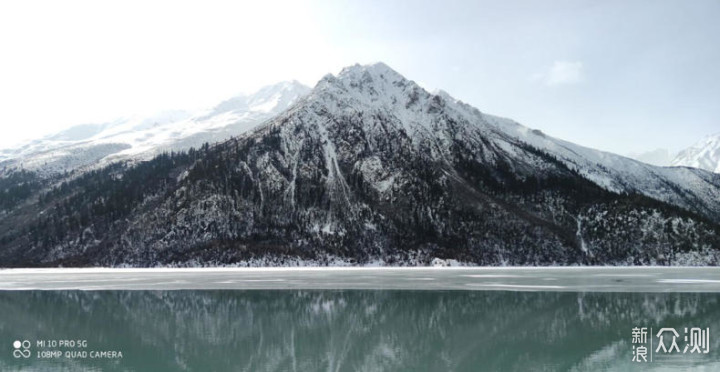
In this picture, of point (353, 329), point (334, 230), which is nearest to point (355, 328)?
point (353, 329)

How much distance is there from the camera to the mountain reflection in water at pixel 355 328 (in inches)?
1185

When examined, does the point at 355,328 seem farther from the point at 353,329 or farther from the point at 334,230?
the point at 334,230

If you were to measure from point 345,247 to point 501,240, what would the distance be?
5202 cm

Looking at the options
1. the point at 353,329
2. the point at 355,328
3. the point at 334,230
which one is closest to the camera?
the point at 353,329

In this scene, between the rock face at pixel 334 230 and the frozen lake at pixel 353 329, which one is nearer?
the frozen lake at pixel 353 329

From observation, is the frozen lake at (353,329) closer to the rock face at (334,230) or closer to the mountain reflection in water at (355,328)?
the mountain reflection in water at (355,328)

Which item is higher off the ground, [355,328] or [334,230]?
[355,328]

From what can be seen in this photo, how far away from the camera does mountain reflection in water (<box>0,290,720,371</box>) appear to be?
30109mm

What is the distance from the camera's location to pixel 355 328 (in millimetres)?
40969

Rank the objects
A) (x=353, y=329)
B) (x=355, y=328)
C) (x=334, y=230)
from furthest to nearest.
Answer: (x=334, y=230)
(x=355, y=328)
(x=353, y=329)

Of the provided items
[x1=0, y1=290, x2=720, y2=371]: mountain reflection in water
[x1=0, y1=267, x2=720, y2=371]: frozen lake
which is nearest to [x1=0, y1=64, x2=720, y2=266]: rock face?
[x1=0, y1=267, x2=720, y2=371]: frozen lake

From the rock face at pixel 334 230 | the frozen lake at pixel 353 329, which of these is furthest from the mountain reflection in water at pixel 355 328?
the rock face at pixel 334 230

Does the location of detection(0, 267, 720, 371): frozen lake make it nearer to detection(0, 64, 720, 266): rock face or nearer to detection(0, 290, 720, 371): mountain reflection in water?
detection(0, 290, 720, 371): mountain reflection in water

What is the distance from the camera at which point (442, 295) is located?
62.8 metres
